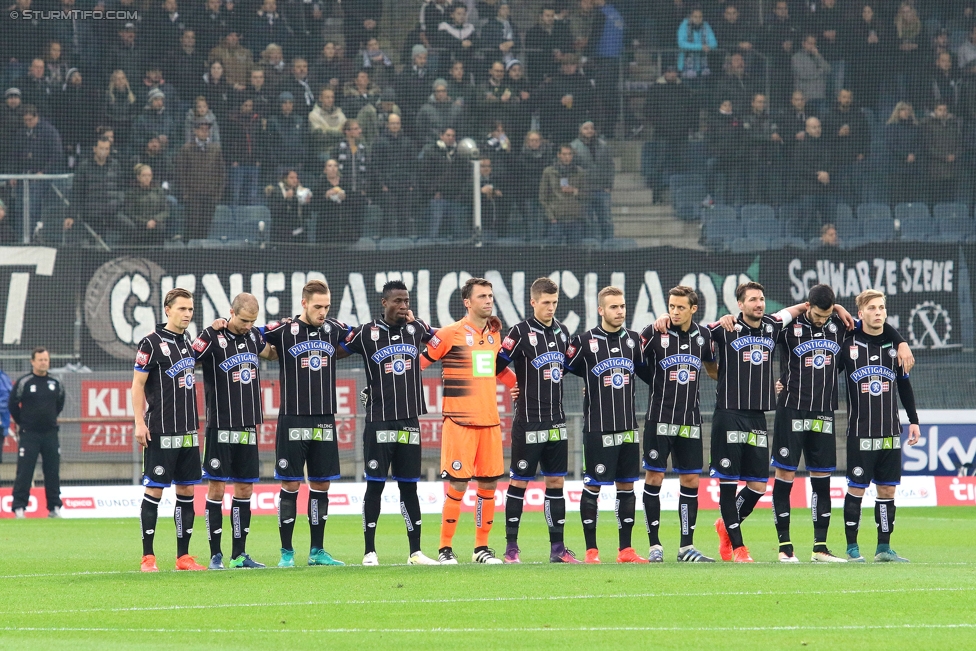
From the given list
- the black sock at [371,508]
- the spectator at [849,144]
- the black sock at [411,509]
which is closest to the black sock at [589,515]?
the black sock at [411,509]

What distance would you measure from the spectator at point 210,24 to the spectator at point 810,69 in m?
9.38

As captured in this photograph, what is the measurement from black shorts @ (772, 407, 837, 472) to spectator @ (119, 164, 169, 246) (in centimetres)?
1247

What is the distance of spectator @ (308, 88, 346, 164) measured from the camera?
74.6ft

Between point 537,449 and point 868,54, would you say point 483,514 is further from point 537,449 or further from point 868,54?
point 868,54

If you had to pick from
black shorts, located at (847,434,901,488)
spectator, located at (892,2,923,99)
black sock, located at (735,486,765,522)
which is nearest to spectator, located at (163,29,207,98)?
spectator, located at (892,2,923,99)

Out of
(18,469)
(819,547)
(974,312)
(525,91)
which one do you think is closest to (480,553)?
(819,547)

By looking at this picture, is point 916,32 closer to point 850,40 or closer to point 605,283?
point 850,40

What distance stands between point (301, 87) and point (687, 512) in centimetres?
1426

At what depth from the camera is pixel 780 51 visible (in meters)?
24.0

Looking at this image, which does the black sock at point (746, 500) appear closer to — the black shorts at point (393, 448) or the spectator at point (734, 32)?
the black shorts at point (393, 448)

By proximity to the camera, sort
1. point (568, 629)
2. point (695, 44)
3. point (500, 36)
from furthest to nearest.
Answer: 1. point (695, 44)
2. point (500, 36)
3. point (568, 629)

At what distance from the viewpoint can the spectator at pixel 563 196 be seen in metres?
21.7

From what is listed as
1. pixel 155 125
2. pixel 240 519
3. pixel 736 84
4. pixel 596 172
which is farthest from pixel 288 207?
pixel 240 519

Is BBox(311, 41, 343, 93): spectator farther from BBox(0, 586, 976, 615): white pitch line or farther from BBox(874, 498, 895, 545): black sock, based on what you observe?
BBox(0, 586, 976, 615): white pitch line
